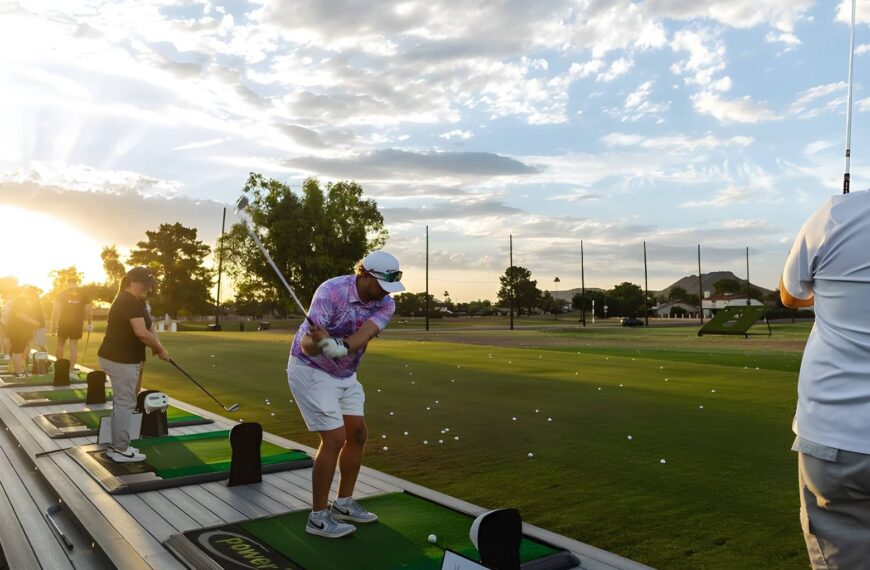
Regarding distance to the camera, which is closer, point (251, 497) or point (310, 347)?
point (310, 347)

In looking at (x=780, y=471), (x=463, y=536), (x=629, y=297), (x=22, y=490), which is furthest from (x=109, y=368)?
(x=629, y=297)

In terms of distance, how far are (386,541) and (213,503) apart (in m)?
1.81

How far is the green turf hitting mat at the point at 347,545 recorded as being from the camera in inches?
169

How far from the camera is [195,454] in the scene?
725 centimetres

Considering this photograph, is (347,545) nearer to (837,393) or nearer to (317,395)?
(317,395)

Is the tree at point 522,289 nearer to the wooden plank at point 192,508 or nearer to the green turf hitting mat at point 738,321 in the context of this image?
the green turf hitting mat at point 738,321

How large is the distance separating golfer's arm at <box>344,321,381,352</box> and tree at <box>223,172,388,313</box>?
1875 inches

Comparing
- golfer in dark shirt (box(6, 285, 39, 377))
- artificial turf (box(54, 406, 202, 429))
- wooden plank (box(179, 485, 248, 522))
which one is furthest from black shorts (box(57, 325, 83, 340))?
wooden plank (box(179, 485, 248, 522))

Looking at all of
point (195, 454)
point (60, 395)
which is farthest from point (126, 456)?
point (60, 395)

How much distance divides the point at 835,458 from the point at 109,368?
22.1 feet

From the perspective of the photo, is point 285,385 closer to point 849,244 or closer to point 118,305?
point 118,305

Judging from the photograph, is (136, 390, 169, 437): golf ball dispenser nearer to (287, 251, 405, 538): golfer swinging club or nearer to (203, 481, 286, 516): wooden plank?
(203, 481, 286, 516): wooden plank

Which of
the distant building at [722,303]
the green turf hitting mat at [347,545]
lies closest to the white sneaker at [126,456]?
the green turf hitting mat at [347,545]

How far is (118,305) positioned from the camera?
696 centimetres
